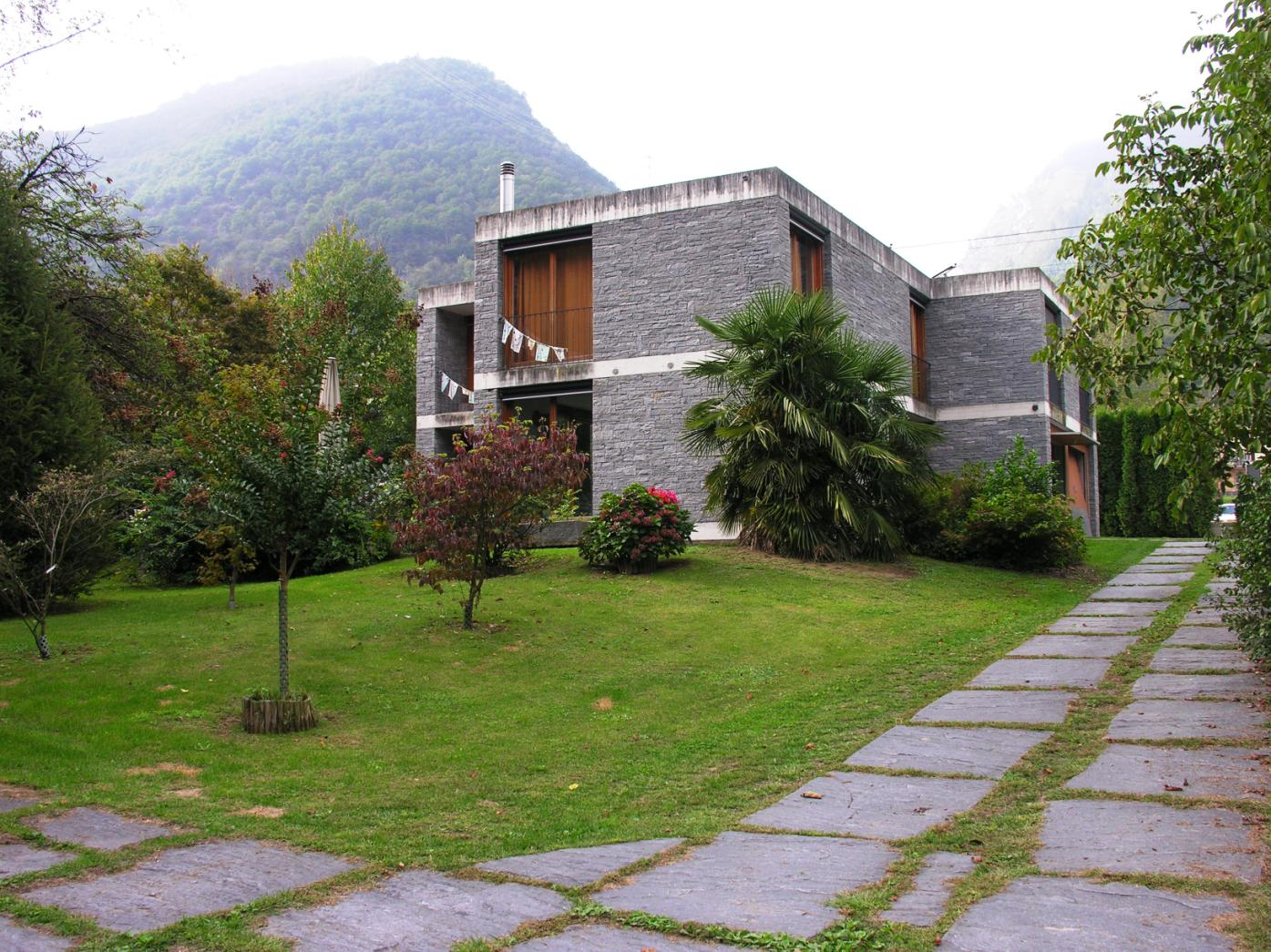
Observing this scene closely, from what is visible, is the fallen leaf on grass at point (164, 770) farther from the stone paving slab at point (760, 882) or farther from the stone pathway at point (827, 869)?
the stone paving slab at point (760, 882)

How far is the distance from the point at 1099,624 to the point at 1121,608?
133cm

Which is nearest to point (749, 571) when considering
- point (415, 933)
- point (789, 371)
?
point (789, 371)

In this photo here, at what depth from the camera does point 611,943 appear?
3.43m

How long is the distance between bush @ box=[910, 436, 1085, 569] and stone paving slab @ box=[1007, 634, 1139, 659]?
5.09 metres

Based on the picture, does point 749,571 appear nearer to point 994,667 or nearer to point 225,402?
point 994,667

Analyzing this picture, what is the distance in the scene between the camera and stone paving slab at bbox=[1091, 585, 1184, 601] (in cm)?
1268

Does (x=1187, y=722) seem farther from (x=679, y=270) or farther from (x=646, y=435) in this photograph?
(x=679, y=270)

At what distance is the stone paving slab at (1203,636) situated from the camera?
9148 millimetres

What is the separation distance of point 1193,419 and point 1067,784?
279 centimetres

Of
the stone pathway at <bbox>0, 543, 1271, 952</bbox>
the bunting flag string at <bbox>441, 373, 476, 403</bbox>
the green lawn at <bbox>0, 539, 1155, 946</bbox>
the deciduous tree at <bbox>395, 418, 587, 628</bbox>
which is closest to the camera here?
the stone pathway at <bbox>0, 543, 1271, 952</bbox>

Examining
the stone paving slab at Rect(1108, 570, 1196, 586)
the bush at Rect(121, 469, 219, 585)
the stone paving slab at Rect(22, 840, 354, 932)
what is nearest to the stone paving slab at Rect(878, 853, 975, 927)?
the stone paving slab at Rect(22, 840, 354, 932)

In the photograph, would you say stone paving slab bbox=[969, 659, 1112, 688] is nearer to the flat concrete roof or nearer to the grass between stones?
the grass between stones

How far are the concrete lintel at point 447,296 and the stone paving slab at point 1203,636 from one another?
16.5 meters

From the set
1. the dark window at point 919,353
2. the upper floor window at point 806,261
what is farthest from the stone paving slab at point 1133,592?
the dark window at point 919,353
